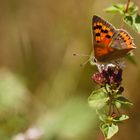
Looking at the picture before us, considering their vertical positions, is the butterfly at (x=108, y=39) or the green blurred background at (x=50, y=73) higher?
the green blurred background at (x=50, y=73)

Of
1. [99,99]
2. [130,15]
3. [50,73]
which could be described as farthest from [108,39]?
[50,73]

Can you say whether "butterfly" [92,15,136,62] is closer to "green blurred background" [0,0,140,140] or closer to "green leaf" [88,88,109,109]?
"green leaf" [88,88,109,109]

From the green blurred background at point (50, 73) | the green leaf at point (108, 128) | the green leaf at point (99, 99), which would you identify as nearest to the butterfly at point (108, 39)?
the green leaf at point (99, 99)

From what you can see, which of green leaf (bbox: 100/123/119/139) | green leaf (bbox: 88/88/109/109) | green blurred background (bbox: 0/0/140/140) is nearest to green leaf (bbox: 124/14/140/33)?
green leaf (bbox: 88/88/109/109)

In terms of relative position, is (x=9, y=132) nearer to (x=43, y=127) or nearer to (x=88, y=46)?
(x=43, y=127)

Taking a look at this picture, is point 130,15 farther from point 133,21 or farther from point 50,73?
point 50,73

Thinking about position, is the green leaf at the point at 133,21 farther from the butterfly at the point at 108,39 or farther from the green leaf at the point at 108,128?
the green leaf at the point at 108,128
